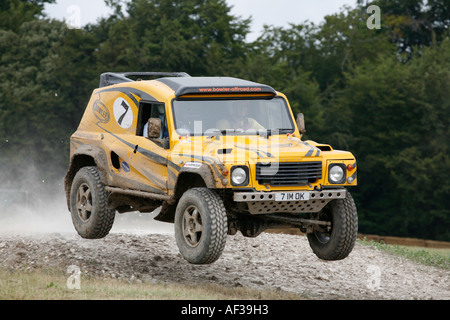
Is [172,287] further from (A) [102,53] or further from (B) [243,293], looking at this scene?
(A) [102,53]

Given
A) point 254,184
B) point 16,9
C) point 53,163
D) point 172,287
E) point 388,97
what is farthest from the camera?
point 16,9

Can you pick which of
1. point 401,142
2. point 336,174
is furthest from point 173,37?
point 336,174

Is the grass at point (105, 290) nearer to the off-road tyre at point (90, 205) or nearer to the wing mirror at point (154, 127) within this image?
the off-road tyre at point (90, 205)

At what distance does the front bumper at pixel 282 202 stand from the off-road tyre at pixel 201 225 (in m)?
0.43

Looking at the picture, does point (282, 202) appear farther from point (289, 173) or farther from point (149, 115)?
point (149, 115)

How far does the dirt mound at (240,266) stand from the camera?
1516 cm

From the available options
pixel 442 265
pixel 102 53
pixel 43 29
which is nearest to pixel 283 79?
pixel 102 53

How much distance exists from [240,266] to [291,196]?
431 centimetres

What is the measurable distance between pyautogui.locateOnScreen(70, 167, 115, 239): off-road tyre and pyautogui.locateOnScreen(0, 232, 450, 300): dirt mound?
596 mm

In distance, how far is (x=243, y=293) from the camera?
13750 millimetres

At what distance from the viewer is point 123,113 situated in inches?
587

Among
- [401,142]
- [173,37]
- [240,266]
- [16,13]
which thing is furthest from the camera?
[16,13]

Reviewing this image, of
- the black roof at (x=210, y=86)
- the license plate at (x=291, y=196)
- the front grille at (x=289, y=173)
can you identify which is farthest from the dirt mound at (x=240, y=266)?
the black roof at (x=210, y=86)

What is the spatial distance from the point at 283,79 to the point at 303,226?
41.9 meters
